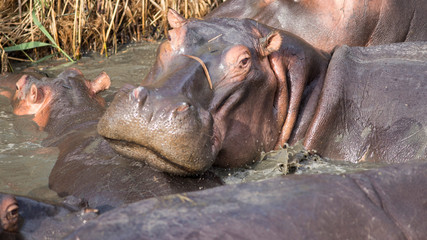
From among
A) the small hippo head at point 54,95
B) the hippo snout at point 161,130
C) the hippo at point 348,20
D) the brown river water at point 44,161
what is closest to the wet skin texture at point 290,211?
the hippo snout at point 161,130

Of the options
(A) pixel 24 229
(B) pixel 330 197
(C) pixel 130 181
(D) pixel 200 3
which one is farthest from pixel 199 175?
(D) pixel 200 3

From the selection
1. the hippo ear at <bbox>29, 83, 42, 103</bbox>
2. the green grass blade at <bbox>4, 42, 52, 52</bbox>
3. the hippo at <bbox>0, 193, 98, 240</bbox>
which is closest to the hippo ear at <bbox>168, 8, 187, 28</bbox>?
the hippo at <bbox>0, 193, 98, 240</bbox>

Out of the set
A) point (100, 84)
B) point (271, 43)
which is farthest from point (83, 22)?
point (271, 43)

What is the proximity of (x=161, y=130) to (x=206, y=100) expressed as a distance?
405 millimetres

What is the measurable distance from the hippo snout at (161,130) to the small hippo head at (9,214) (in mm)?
576

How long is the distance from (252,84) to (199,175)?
0.54m

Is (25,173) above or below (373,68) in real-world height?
below

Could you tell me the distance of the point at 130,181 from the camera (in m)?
2.79

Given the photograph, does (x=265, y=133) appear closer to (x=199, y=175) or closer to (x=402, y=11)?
(x=199, y=175)

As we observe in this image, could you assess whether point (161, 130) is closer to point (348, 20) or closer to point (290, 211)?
point (290, 211)

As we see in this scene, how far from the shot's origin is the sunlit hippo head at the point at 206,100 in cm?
254

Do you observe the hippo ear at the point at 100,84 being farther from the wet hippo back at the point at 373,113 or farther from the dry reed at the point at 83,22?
the wet hippo back at the point at 373,113

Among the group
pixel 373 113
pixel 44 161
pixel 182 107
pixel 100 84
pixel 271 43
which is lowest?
pixel 44 161

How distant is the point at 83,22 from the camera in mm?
5773
